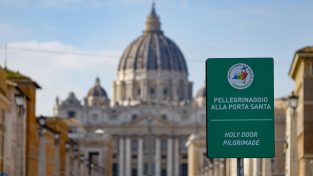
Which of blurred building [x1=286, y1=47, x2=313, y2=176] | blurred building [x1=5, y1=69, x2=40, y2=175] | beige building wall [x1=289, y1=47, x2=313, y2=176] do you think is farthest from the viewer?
blurred building [x1=5, y1=69, x2=40, y2=175]

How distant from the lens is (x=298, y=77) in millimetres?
83375

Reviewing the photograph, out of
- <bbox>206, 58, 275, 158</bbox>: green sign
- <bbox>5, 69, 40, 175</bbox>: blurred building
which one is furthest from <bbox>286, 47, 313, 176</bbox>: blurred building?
<bbox>206, 58, 275, 158</bbox>: green sign

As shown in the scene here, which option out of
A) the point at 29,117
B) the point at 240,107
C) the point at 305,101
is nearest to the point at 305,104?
the point at 305,101

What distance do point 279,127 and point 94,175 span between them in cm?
4530

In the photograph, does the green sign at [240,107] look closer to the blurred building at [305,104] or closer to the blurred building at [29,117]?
the blurred building at [305,104]

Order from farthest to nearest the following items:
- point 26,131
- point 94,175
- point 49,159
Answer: point 94,175, point 49,159, point 26,131

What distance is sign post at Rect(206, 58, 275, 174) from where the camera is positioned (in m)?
27.0

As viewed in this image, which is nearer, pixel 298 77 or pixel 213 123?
pixel 213 123

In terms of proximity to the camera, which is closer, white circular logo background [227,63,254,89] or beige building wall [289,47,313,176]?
white circular logo background [227,63,254,89]

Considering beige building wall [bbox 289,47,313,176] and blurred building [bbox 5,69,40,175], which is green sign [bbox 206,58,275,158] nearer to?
beige building wall [bbox 289,47,313,176]

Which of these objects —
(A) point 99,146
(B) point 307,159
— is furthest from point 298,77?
(A) point 99,146

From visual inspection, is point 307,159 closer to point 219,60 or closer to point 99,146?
point 219,60

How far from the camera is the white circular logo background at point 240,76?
88.8ft

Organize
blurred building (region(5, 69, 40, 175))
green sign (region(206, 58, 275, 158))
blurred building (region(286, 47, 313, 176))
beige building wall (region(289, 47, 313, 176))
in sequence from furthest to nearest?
blurred building (region(5, 69, 40, 175)) → beige building wall (region(289, 47, 313, 176)) → blurred building (region(286, 47, 313, 176)) → green sign (region(206, 58, 275, 158))
